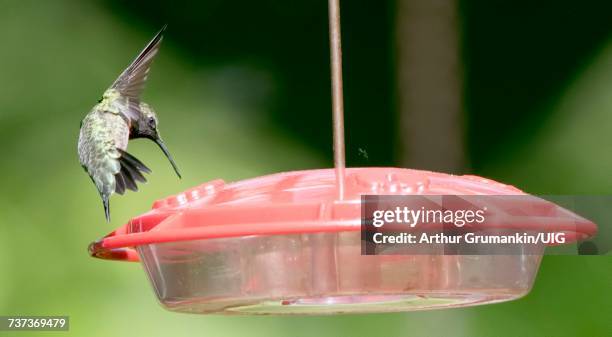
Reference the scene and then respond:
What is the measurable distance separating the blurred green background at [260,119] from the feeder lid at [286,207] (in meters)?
1.74

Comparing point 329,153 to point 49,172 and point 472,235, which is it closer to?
point 49,172

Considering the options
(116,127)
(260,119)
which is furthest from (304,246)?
(260,119)

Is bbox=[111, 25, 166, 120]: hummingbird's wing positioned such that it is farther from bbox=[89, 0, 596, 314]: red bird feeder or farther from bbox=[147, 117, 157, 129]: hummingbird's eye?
bbox=[89, 0, 596, 314]: red bird feeder

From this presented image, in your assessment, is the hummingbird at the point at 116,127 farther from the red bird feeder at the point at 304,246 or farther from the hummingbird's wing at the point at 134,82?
the red bird feeder at the point at 304,246

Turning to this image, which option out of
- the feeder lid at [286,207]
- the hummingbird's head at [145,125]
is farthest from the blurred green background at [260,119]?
the feeder lid at [286,207]

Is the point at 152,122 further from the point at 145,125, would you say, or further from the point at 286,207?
the point at 286,207

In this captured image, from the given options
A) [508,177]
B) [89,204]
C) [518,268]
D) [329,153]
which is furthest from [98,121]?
[518,268]

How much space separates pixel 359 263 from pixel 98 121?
5.28 feet

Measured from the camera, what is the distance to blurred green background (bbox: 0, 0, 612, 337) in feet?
11.6

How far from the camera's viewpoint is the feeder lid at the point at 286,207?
146cm

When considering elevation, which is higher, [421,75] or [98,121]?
[421,75]

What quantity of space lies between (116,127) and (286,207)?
5.10 feet

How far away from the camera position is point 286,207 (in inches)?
59.1

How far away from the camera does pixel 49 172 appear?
147 inches
